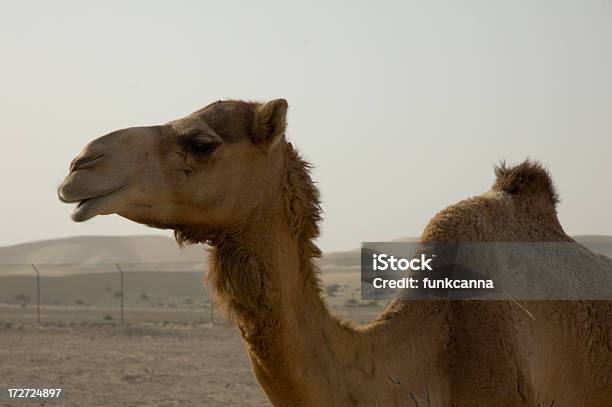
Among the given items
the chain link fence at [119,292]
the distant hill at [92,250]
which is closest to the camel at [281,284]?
the chain link fence at [119,292]

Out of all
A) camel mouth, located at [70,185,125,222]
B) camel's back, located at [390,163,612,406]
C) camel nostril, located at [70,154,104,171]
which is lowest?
camel's back, located at [390,163,612,406]

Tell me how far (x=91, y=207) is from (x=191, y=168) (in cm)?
55

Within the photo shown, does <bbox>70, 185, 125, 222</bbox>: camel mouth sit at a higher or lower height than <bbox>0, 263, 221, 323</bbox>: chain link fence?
higher

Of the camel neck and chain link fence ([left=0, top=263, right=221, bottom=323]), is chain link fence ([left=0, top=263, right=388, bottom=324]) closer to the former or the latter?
chain link fence ([left=0, top=263, right=221, bottom=323])

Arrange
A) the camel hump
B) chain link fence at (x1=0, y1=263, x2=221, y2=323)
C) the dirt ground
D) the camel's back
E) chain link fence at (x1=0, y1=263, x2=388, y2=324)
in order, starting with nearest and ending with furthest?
1. the camel's back
2. the camel hump
3. the dirt ground
4. chain link fence at (x1=0, y1=263, x2=388, y2=324)
5. chain link fence at (x1=0, y1=263, x2=221, y2=323)

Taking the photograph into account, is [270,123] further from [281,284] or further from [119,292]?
[119,292]

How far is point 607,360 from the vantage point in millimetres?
5273

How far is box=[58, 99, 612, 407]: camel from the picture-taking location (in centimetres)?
392

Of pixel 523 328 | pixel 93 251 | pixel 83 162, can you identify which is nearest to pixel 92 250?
A: pixel 93 251

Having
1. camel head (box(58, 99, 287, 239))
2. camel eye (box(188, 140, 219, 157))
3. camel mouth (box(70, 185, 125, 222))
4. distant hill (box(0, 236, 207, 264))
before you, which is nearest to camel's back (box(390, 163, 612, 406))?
camel head (box(58, 99, 287, 239))

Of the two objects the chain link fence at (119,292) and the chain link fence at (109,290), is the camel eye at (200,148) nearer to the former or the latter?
the chain link fence at (119,292)

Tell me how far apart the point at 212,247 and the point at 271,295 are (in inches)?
14.5

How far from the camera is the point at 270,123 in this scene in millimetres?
4199

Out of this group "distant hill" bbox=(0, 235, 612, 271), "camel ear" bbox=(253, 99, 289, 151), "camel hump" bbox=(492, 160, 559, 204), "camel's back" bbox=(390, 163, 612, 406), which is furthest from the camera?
"distant hill" bbox=(0, 235, 612, 271)
